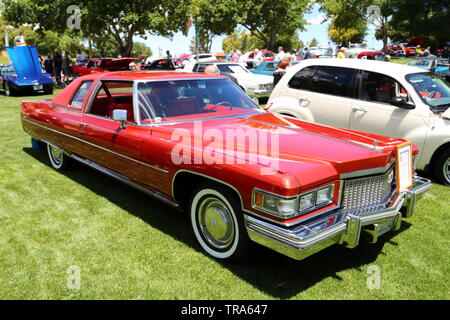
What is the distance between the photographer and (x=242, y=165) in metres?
2.82

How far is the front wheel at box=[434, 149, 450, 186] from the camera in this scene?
16.6 ft

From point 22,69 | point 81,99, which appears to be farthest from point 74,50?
point 81,99

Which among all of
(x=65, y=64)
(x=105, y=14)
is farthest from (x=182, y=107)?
(x=105, y=14)

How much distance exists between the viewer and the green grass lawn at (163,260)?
2.91 m

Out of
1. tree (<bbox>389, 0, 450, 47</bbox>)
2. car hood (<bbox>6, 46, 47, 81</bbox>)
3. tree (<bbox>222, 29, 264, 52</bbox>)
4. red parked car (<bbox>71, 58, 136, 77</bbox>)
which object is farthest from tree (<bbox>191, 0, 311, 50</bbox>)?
tree (<bbox>222, 29, 264, 52</bbox>)

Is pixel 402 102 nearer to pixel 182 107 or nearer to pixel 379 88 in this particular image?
pixel 379 88

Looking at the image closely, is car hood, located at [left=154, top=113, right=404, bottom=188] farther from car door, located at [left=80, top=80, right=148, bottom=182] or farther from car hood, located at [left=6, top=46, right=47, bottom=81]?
car hood, located at [left=6, top=46, right=47, bottom=81]

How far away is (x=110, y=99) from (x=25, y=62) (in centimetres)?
1256

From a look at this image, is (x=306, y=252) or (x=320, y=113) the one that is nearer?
(x=306, y=252)

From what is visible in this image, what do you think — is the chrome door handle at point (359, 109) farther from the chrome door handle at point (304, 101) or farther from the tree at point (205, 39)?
the tree at point (205, 39)

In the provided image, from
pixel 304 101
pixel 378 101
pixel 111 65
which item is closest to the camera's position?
pixel 378 101

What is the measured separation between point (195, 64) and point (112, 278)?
11.5 m
